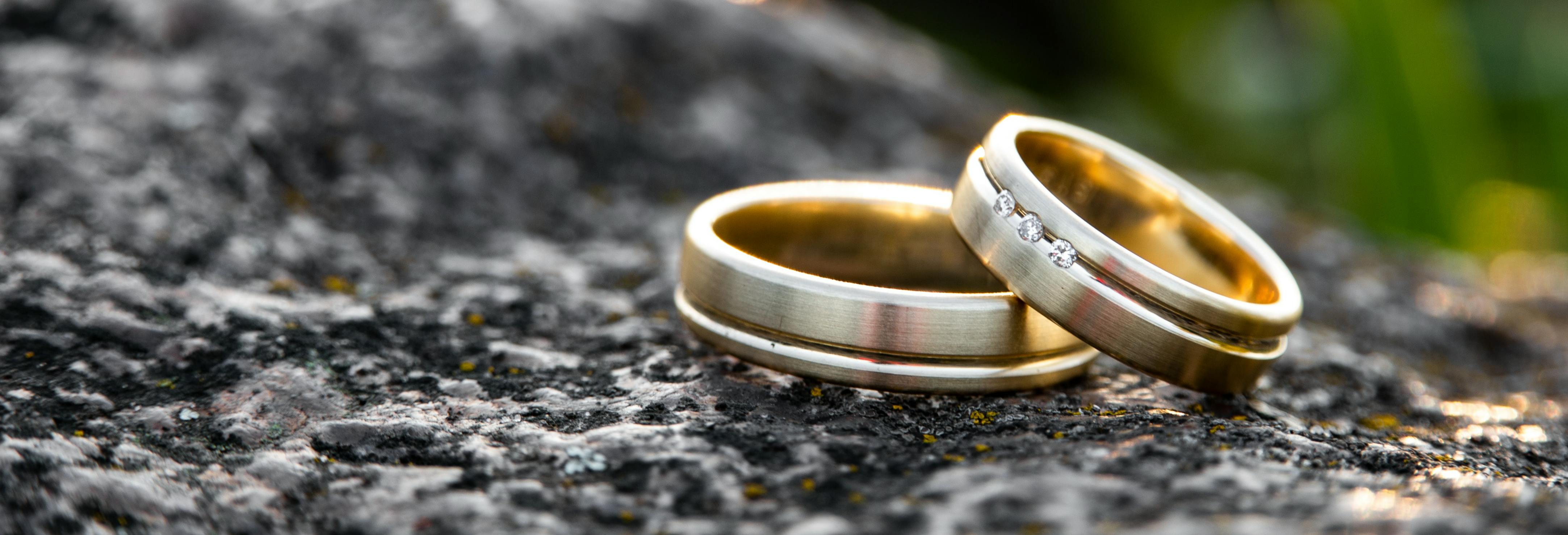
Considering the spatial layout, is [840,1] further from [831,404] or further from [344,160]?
[831,404]

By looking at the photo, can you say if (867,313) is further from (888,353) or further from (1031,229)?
(1031,229)

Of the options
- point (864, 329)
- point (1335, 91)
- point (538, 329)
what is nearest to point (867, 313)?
point (864, 329)

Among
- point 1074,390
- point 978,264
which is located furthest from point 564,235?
point 1074,390

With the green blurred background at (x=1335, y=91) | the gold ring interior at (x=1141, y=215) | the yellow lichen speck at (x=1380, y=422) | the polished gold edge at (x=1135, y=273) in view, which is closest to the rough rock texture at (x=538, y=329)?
the yellow lichen speck at (x=1380, y=422)

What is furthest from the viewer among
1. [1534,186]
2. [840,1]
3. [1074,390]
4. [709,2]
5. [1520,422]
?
[840,1]

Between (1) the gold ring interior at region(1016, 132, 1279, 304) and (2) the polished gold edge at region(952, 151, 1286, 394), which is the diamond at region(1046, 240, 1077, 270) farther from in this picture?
Answer: (1) the gold ring interior at region(1016, 132, 1279, 304)

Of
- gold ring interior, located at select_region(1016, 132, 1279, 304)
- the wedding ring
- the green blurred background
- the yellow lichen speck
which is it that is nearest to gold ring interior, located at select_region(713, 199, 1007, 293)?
gold ring interior, located at select_region(1016, 132, 1279, 304)
